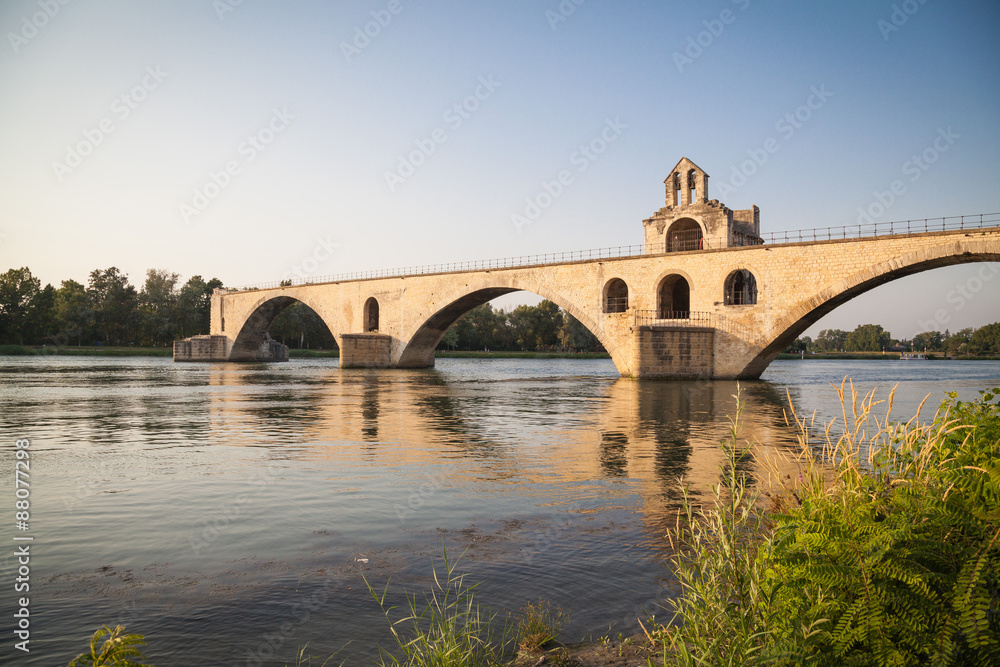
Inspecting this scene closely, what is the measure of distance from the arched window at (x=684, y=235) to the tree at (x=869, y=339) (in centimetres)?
12800

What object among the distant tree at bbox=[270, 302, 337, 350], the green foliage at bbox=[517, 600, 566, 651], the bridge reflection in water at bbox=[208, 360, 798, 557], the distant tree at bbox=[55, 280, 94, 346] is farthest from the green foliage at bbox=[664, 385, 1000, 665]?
the distant tree at bbox=[55, 280, 94, 346]

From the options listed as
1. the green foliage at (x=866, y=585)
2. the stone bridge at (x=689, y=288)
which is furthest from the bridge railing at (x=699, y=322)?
the green foliage at (x=866, y=585)

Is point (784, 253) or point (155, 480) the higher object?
point (784, 253)

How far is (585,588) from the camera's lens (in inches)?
189

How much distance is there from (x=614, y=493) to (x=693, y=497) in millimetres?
937

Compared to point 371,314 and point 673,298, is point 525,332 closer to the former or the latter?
point 371,314

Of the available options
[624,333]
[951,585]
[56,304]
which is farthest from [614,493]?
[56,304]

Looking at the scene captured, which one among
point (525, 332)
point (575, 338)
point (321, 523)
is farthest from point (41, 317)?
point (321, 523)

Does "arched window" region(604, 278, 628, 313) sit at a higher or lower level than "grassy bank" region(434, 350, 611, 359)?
higher

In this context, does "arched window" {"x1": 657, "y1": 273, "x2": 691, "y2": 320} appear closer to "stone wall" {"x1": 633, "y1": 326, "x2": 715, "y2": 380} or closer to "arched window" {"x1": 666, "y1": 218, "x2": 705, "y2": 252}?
"arched window" {"x1": 666, "y1": 218, "x2": 705, "y2": 252}

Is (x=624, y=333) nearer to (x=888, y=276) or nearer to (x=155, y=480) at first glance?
(x=888, y=276)

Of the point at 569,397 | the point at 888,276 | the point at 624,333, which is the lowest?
the point at 569,397

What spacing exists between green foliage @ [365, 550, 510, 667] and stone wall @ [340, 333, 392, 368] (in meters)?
50.1

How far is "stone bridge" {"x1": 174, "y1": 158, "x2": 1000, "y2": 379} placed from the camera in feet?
95.8
